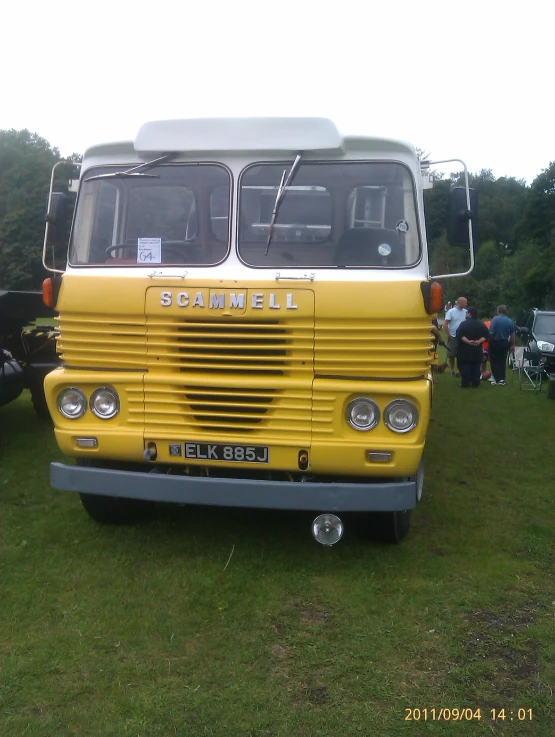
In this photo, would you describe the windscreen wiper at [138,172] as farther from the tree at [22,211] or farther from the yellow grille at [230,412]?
the tree at [22,211]

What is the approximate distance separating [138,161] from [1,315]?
3.51 metres

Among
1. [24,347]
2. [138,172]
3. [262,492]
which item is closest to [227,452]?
[262,492]

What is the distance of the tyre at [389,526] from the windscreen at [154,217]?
204 centimetres

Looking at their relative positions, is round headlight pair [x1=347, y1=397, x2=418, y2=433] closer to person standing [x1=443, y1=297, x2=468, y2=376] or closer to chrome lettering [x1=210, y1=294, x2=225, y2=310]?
chrome lettering [x1=210, y1=294, x2=225, y2=310]

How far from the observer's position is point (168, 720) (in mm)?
3305

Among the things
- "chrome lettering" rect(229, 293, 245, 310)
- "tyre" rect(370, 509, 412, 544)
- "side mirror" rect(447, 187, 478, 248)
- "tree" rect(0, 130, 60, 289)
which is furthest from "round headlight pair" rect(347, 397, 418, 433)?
"tree" rect(0, 130, 60, 289)

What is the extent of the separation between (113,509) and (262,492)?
155cm

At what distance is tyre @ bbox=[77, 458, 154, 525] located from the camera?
5410mm

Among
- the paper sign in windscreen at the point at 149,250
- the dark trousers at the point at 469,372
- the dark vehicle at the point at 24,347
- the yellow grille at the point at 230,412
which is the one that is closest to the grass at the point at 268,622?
the yellow grille at the point at 230,412

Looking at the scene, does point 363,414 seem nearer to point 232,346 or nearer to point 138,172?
point 232,346

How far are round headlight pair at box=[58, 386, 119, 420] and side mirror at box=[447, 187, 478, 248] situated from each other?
8.62ft

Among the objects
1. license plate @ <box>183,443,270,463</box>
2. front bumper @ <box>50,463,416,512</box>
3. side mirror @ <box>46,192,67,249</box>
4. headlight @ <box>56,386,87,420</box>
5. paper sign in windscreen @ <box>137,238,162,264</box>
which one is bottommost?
front bumper @ <box>50,463,416,512</box>

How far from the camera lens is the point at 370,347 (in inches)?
178

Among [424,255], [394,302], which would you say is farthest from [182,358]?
[424,255]
